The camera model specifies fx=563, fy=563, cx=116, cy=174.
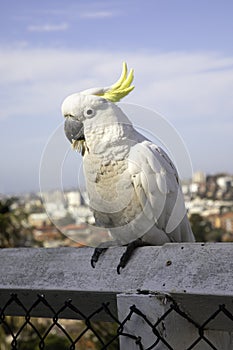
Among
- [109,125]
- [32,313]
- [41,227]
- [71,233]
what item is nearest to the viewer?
[32,313]

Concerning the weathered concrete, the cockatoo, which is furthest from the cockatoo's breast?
the weathered concrete

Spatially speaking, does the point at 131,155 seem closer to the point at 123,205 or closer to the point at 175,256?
the point at 123,205

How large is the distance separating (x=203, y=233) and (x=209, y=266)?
15983 mm

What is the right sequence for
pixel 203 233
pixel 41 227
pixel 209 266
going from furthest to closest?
pixel 203 233
pixel 41 227
pixel 209 266

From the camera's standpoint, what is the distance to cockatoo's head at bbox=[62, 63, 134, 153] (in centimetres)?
262

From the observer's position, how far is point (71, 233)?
6.79 feet

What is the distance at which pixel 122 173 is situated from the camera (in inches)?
99.3

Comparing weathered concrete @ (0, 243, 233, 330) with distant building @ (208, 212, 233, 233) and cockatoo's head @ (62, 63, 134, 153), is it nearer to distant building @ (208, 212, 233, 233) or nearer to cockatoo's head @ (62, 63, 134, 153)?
cockatoo's head @ (62, 63, 134, 153)

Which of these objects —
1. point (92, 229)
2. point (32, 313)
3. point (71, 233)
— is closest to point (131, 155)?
point (92, 229)

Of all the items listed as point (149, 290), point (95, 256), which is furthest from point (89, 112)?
point (149, 290)

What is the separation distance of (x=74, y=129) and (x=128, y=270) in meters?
1.70

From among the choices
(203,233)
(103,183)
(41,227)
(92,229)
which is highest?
(103,183)

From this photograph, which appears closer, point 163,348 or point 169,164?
point 163,348

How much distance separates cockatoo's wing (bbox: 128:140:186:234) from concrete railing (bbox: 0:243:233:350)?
1304 mm
